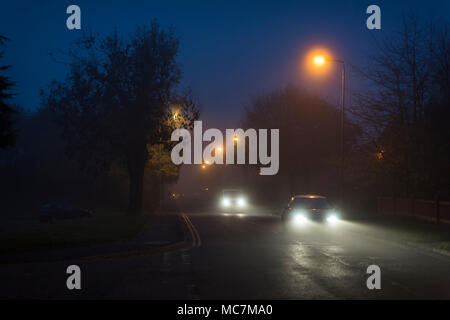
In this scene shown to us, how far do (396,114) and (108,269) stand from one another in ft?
81.5

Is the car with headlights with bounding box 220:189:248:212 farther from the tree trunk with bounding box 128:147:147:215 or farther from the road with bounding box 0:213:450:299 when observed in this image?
the road with bounding box 0:213:450:299

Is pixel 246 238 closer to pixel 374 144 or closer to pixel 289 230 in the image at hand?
pixel 289 230

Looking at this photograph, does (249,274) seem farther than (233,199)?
No

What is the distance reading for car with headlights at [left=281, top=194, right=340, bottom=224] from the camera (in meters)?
30.8

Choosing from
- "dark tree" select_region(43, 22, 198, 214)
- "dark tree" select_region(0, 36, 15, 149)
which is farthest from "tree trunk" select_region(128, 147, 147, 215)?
"dark tree" select_region(0, 36, 15, 149)

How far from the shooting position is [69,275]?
497 inches

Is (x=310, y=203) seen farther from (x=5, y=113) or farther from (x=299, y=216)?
(x=5, y=113)

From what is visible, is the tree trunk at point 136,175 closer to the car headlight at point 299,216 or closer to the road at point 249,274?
the car headlight at point 299,216

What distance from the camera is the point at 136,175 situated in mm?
43938

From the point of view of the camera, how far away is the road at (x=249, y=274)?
1042 cm

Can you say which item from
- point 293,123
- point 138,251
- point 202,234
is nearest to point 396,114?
point 202,234

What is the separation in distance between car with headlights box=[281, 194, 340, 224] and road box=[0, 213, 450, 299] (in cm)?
1032

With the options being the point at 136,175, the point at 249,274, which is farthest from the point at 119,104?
the point at 249,274

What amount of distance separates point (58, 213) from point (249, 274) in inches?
1237
